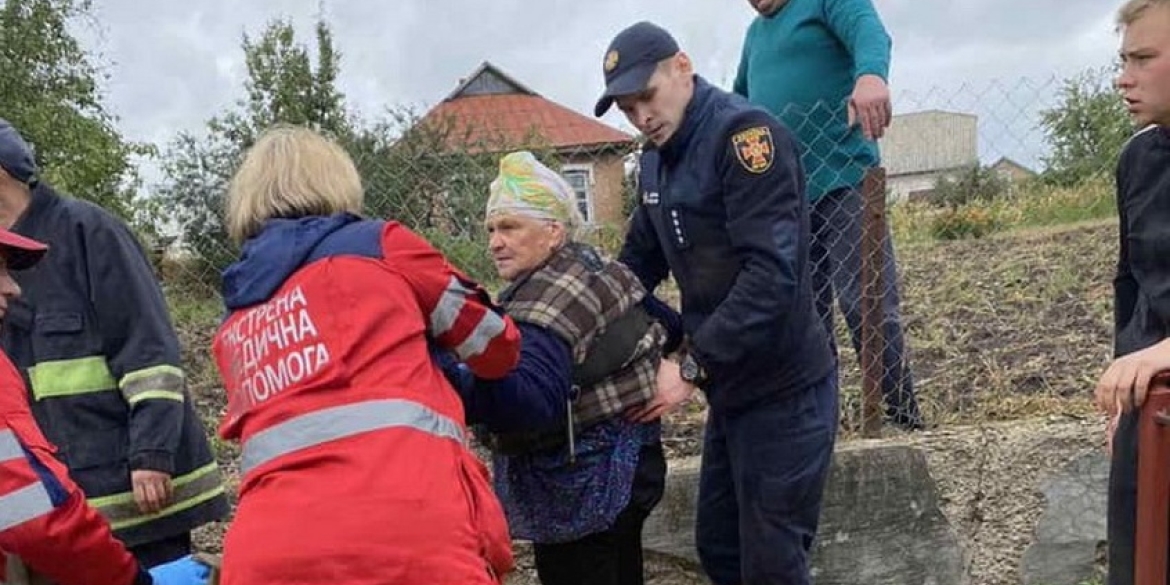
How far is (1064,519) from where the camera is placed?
12.7 ft

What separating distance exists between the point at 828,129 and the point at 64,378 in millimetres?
2363

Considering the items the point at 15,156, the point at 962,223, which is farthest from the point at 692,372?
the point at 962,223

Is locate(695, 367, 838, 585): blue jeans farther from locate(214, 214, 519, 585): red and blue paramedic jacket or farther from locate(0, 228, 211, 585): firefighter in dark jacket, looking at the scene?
locate(0, 228, 211, 585): firefighter in dark jacket

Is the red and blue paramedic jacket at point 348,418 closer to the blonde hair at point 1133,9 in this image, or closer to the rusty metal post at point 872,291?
the blonde hair at point 1133,9

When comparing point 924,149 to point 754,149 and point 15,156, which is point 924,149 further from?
point 15,156

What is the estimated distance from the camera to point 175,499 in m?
3.02

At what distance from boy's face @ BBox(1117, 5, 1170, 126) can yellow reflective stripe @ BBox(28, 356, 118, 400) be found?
2369 millimetres

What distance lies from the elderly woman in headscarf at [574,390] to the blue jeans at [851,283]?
3.72ft

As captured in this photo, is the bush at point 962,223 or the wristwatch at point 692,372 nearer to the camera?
the wristwatch at point 692,372

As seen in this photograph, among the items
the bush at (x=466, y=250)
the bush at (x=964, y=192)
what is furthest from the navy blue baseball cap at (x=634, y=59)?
the bush at (x=964, y=192)

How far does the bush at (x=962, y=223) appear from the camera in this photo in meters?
10.7

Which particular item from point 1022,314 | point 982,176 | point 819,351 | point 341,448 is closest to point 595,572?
point 819,351

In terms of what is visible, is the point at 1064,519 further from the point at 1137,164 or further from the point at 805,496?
the point at 1137,164

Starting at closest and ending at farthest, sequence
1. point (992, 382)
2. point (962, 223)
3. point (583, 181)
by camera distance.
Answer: point (583, 181)
point (992, 382)
point (962, 223)
